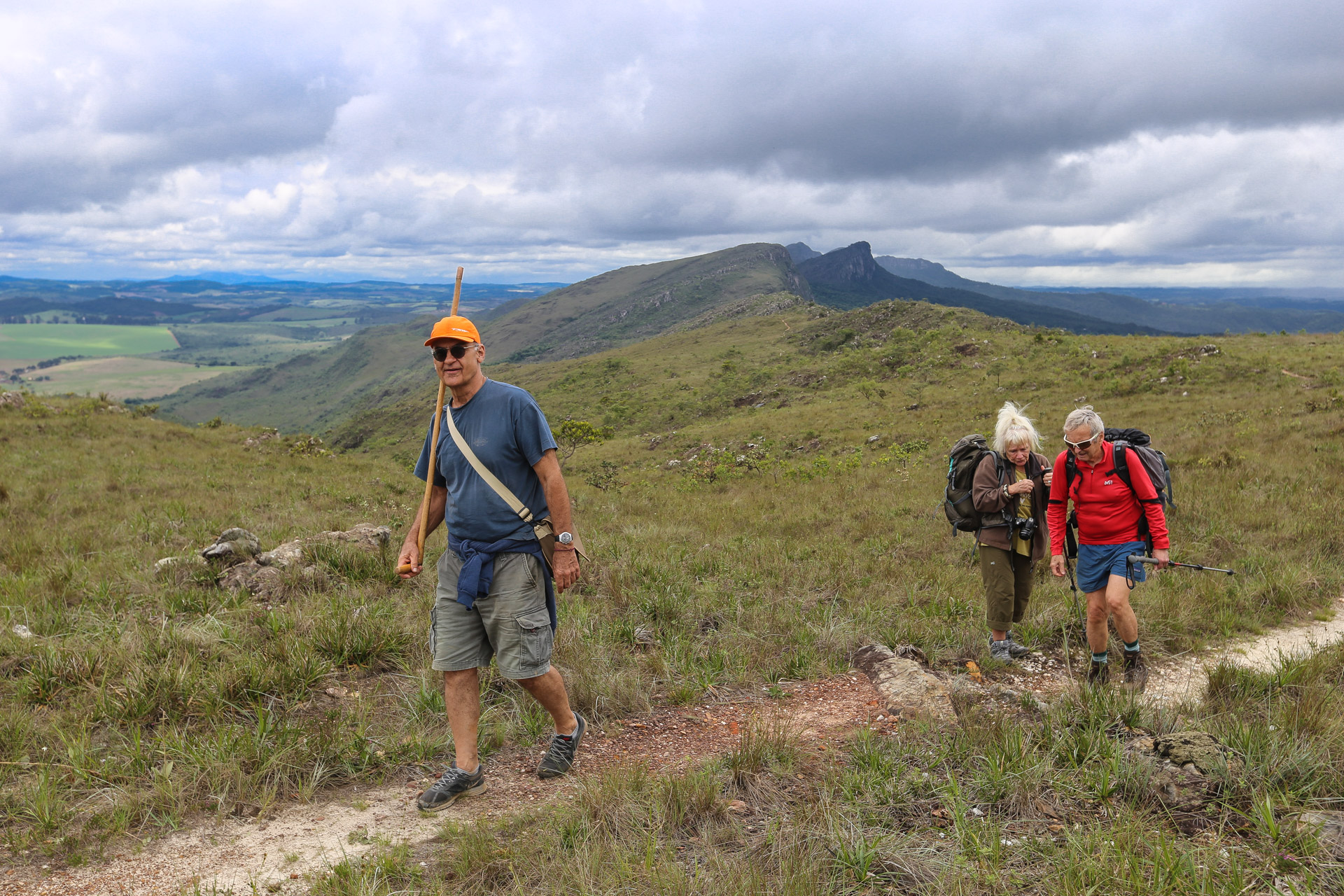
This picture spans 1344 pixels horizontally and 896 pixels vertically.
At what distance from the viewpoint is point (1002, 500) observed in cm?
543

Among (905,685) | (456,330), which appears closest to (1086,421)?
(905,685)

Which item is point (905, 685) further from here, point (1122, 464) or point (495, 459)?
point (495, 459)

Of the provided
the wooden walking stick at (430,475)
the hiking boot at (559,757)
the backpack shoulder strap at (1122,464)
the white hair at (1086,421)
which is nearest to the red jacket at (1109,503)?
the backpack shoulder strap at (1122,464)

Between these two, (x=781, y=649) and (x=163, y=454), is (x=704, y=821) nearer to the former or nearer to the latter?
(x=781, y=649)

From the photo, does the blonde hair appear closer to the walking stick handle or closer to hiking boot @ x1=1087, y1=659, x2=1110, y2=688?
hiking boot @ x1=1087, y1=659, x2=1110, y2=688

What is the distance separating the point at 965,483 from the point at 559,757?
12.7 feet

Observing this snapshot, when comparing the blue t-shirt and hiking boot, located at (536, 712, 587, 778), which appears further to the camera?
hiking boot, located at (536, 712, 587, 778)

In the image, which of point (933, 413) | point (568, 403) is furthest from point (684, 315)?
point (933, 413)

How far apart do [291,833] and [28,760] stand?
1756 millimetres

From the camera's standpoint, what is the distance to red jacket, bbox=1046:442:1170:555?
4867 millimetres

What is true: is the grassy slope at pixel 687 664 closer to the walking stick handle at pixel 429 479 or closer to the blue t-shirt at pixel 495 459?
the walking stick handle at pixel 429 479

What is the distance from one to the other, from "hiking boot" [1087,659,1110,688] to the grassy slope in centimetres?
72

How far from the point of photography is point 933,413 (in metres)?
24.9

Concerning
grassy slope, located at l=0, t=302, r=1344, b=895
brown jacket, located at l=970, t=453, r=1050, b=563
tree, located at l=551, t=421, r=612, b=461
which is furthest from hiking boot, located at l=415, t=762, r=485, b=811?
tree, located at l=551, t=421, r=612, b=461
